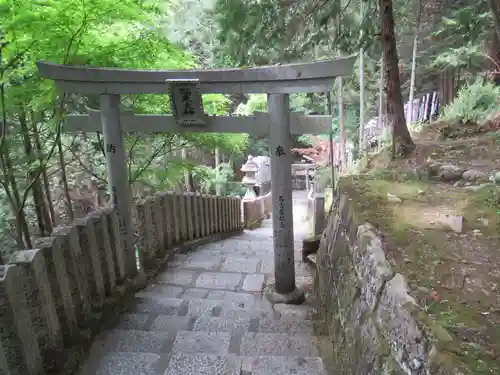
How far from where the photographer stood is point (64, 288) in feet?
10.2

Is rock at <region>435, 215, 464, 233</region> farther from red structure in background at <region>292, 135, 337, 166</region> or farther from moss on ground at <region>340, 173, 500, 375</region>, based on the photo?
red structure in background at <region>292, 135, 337, 166</region>

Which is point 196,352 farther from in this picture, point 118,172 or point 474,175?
point 474,175

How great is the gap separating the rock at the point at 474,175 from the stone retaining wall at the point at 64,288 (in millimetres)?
3974

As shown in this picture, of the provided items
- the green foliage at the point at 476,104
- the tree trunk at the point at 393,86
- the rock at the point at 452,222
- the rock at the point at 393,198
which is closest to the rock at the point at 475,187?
the rock at the point at 393,198

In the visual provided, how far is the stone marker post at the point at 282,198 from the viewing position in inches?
A: 173

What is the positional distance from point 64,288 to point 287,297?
8.23 feet

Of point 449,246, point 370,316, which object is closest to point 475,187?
point 449,246

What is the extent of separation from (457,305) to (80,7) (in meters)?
3.85

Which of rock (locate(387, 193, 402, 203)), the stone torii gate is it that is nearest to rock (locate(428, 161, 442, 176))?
rock (locate(387, 193, 402, 203))

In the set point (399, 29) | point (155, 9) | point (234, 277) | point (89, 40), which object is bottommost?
point (234, 277)

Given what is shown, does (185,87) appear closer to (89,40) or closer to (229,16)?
(89,40)

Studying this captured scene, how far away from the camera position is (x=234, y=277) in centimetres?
560

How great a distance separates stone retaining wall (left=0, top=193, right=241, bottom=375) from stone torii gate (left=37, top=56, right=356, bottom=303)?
0.61 meters

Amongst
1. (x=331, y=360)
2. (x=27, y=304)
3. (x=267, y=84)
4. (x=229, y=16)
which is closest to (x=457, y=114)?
(x=229, y=16)
